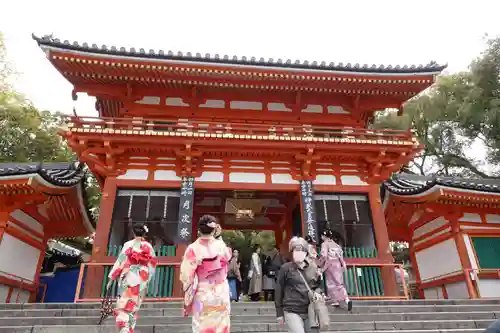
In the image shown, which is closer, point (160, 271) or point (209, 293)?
point (209, 293)

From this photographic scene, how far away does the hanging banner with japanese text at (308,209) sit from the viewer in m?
10.7

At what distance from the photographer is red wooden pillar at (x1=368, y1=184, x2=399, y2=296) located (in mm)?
10242

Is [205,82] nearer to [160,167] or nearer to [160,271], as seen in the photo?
[160,167]

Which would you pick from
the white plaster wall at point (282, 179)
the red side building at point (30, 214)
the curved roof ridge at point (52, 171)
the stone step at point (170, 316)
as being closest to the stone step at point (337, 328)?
the stone step at point (170, 316)

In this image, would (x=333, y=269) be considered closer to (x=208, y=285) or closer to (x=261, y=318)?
(x=261, y=318)

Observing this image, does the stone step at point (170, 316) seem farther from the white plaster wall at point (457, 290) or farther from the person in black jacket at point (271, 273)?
the white plaster wall at point (457, 290)

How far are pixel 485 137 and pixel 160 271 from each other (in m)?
22.0

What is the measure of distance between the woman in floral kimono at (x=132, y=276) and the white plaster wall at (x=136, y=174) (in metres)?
5.71

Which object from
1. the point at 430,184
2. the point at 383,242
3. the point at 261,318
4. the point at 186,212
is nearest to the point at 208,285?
the point at 261,318

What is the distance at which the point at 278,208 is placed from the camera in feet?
48.8

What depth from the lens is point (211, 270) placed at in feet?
13.3

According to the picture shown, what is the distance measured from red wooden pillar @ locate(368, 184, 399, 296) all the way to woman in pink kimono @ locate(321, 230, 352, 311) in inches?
105

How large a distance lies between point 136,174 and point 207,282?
7867mm

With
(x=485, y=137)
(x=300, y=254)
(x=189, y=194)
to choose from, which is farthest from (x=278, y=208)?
(x=485, y=137)
